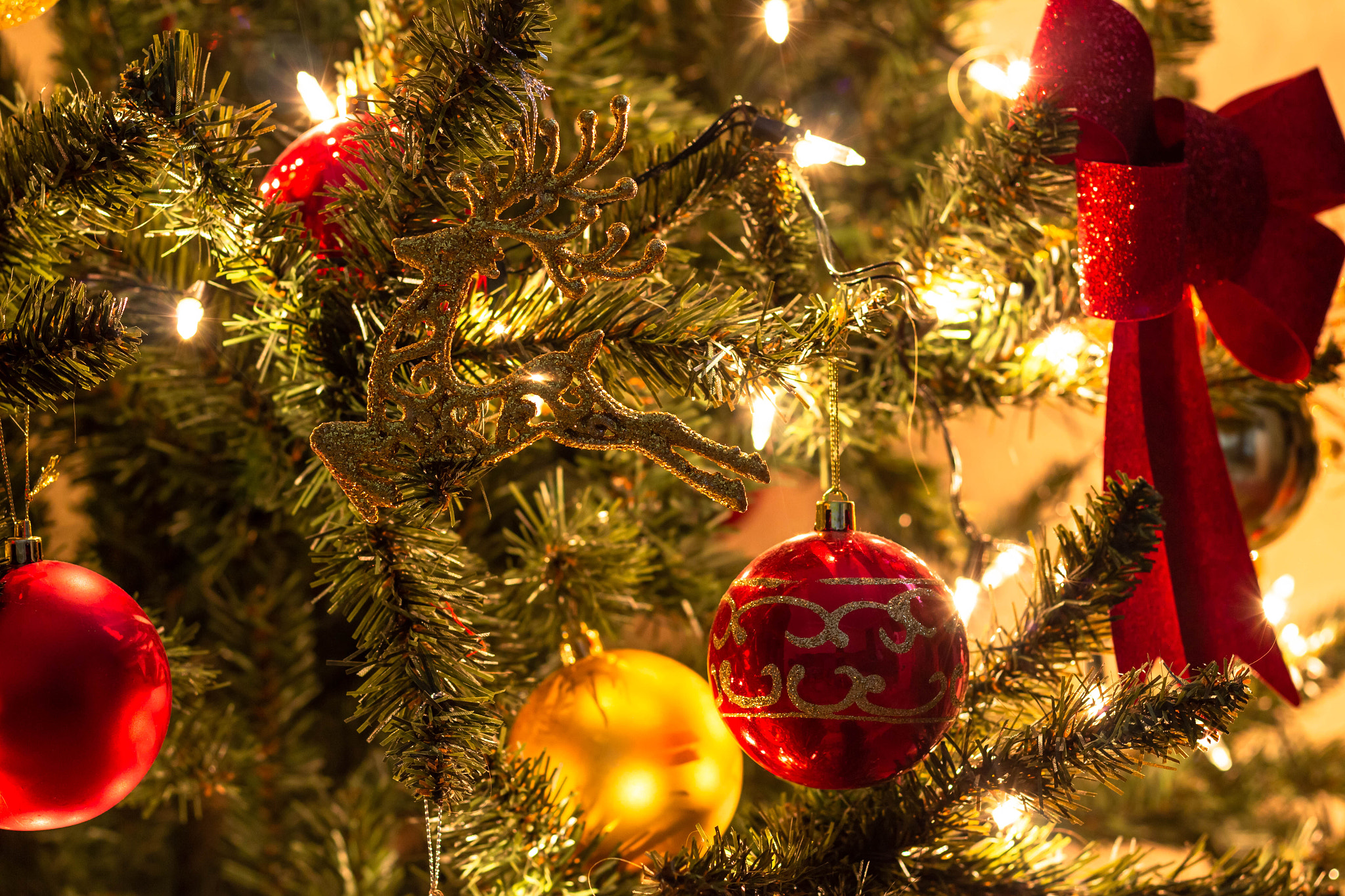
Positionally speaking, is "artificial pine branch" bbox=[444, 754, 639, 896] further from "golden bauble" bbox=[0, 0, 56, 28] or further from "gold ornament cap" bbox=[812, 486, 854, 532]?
"golden bauble" bbox=[0, 0, 56, 28]

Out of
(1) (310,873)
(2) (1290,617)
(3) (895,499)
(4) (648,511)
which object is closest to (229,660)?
(1) (310,873)

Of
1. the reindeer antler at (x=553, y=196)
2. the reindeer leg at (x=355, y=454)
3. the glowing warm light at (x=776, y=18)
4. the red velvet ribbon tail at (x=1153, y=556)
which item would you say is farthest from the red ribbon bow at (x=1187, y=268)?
the reindeer leg at (x=355, y=454)

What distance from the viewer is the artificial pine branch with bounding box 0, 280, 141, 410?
1.03ft

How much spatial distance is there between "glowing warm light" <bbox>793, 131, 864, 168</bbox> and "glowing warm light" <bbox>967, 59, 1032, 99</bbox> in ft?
0.32

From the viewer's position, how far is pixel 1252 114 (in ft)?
1.58

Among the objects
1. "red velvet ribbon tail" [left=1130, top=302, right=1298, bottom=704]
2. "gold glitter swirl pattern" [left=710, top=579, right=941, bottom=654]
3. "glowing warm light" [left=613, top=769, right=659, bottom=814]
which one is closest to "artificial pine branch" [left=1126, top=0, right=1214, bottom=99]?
"red velvet ribbon tail" [left=1130, top=302, right=1298, bottom=704]

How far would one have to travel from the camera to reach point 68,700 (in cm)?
32

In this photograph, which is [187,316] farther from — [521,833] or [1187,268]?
[1187,268]

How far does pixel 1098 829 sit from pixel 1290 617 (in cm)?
39

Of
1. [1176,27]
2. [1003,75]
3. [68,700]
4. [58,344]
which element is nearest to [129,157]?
[58,344]

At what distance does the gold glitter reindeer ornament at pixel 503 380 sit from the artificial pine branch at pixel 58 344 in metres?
0.08

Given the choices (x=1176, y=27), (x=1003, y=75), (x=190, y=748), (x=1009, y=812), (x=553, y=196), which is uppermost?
(x=1176, y=27)

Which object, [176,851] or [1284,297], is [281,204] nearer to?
[1284,297]

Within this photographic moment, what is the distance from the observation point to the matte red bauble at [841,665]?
348 mm
